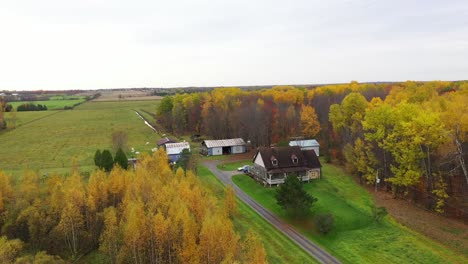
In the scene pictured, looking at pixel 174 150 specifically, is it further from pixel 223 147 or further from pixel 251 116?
pixel 251 116

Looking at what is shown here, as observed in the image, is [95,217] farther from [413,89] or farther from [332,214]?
[413,89]

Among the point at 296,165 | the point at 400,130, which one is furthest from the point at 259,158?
the point at 400,130

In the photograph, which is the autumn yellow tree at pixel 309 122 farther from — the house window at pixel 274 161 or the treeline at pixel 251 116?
the house window at pixel 274 161

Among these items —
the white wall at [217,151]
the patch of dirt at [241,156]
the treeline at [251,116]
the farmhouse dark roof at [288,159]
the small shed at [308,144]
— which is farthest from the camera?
the treeline at [251,116]

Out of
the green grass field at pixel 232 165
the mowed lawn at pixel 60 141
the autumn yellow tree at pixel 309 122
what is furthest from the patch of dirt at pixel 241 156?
the mowed lawn at pixel 60 141

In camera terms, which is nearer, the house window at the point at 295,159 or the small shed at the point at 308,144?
the house window at the point at 295,159

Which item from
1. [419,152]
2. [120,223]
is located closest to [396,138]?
[419,152]
